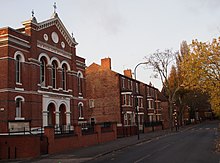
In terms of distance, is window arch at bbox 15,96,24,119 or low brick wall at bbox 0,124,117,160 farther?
window arch at bbox 15,96,24,119

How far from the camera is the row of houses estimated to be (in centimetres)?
2388

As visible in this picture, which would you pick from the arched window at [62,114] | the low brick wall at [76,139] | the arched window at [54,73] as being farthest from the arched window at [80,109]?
the arched window at [54,73]

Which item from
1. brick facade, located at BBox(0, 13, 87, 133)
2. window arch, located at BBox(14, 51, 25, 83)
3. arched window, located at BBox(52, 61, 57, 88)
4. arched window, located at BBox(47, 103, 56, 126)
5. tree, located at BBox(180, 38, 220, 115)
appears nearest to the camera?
tree, located at BBox(180, 38, 220, 115)

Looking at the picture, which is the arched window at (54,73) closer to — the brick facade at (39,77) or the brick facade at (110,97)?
the brick facade at (39,77)

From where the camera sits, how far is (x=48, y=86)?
28.6 m

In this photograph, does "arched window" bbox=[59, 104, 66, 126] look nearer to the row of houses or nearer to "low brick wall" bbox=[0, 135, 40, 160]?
the row of houses

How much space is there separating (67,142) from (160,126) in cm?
3642

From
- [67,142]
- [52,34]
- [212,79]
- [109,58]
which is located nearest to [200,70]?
[212,79]

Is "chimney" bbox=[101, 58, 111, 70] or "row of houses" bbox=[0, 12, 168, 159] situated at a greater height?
"chimney" bbox=[101, 58, 111, 70]

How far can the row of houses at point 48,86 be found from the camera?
23.9 meters

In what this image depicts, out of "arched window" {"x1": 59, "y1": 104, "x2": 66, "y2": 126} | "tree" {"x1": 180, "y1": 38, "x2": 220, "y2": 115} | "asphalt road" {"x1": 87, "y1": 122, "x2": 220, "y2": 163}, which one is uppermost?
"tree" {"x1": 180, "y1": 38, "x2": 220, "y2": 115}

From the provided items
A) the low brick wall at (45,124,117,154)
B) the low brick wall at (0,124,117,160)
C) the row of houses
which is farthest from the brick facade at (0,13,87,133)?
the low brick wall at (0,124,117,160)

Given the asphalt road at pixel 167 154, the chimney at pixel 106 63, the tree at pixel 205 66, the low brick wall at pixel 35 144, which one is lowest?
the asphalt road at pixel 167 154

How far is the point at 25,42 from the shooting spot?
26.0 metres
